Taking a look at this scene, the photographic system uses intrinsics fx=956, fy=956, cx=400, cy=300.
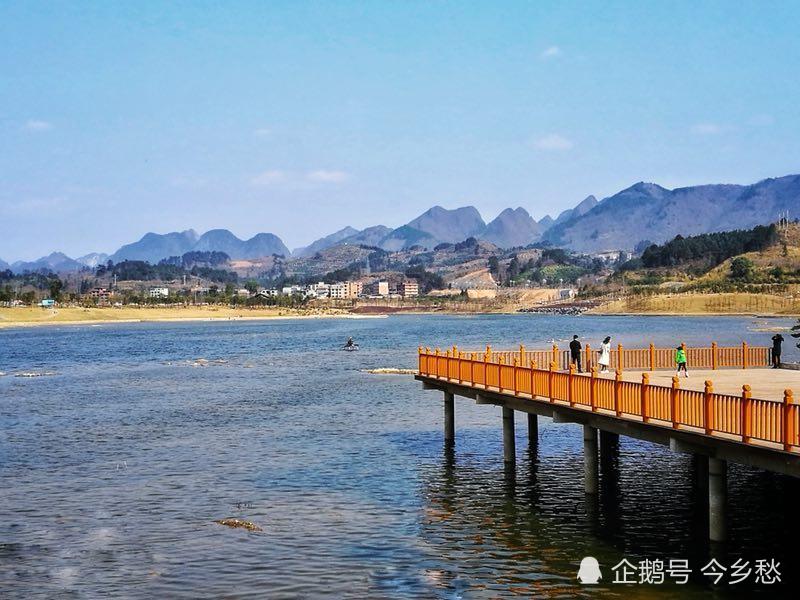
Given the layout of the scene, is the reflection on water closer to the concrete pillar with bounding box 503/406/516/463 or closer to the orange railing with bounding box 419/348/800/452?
the concrete pillar with bounding box 503/406/516/463

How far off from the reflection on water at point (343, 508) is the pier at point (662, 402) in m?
1.88

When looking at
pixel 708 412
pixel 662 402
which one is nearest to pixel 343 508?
pixel 662 402

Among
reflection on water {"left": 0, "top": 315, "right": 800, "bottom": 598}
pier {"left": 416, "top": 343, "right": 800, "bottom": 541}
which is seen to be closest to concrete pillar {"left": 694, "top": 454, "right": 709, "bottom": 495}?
pier {"left": 416, "top": 343, "right": 800, "bottom": 541}

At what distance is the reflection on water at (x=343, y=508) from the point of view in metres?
25.4

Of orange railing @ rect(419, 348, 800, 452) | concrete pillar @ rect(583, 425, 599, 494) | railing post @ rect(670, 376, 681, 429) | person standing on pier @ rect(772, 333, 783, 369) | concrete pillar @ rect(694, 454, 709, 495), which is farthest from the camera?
person standing on pier @ rect(772, 333, 783, 369)

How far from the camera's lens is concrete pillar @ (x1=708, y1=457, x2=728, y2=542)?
25.6 metres

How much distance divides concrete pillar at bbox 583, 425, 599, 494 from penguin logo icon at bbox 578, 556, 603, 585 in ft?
21.0

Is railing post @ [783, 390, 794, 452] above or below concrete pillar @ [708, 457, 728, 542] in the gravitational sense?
above

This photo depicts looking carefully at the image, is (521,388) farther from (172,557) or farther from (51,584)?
(51,584)

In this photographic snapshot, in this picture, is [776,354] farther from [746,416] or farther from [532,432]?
[746,416]

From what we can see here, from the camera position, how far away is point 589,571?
25484mm

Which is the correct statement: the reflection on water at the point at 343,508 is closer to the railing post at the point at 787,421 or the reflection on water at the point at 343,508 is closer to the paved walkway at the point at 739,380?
the paved walkway at the point at 739,380

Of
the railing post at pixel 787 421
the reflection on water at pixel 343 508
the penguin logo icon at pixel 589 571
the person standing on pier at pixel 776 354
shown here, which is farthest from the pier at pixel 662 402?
the penguin logo icon at pixel 589 571

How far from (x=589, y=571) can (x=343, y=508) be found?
10.1 metres
